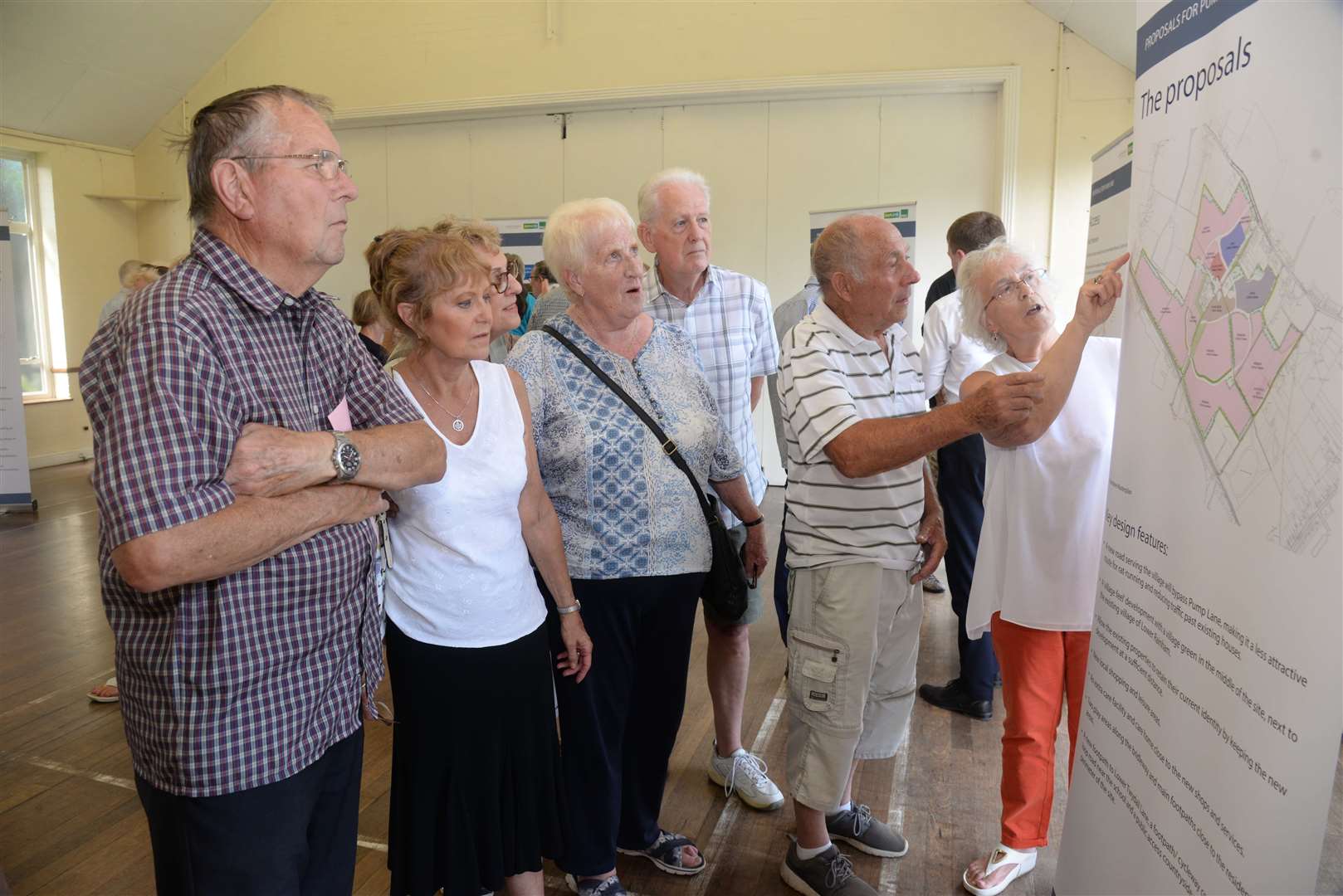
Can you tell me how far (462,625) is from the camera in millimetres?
1760

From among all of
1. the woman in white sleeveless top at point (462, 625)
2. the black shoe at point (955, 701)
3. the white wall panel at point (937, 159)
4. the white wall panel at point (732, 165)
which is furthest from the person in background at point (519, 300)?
the white wall panel at point (937, 159)

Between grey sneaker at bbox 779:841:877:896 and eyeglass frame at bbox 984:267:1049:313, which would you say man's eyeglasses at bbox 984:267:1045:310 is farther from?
grey sneaker at bbox 779:841:877:896

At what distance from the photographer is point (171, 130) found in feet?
32.3

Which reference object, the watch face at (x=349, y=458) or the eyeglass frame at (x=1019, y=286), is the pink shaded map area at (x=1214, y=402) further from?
the watch face at (x=349, y=458)

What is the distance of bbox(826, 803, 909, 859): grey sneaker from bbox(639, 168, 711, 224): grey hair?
1.88 meters

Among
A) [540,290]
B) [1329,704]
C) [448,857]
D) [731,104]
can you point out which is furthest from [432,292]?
[731,104]

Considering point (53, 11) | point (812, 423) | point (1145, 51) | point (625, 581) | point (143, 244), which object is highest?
point (53, 11)

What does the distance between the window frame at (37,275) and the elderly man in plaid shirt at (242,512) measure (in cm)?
950

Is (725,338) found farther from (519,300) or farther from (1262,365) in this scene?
(1262,365)

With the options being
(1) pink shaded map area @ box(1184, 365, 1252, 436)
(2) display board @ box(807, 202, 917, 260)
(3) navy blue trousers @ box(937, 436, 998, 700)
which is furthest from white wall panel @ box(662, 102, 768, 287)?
(1) pink shaded map area @ box(1184, 365, 1252, 436)

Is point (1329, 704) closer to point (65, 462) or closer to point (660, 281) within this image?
point (660, 281)

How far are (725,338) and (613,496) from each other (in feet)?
3.07

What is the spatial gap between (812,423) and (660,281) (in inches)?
41.4

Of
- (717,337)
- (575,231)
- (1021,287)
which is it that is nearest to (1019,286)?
(1021,287)
